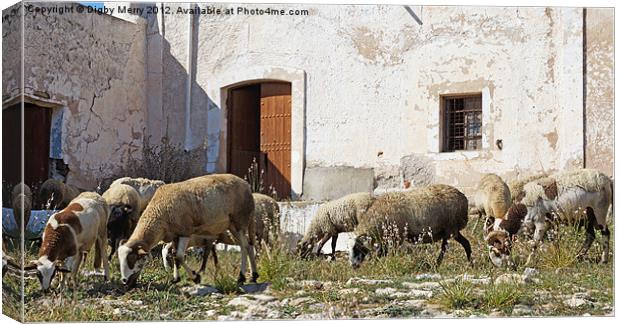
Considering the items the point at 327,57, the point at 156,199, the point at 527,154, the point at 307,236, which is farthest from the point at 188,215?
the point at 527,154

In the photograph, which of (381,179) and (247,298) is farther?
(381,179)

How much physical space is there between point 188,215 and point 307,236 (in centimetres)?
129

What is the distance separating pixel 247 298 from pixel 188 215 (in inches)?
37.7

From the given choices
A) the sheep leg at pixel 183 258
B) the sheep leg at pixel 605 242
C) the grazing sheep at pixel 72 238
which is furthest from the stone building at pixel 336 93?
the sheep leg at pixel 183 258

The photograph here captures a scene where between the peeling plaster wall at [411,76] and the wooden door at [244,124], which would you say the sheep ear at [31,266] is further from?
the wooden door at [244,124]

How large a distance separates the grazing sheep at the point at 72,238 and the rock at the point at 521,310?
12.6 feet

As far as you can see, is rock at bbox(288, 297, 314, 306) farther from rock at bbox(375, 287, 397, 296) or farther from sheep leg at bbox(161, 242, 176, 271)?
sheep leg at bbox(161, 242, 176, 271)

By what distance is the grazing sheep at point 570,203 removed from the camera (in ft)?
38.7

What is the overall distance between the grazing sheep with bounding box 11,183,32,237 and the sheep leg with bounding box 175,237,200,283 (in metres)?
1.41

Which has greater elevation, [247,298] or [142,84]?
[142,84]

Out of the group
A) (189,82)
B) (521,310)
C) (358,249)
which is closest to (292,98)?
(189,82)

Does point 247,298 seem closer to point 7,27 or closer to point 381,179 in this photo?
point 381,179

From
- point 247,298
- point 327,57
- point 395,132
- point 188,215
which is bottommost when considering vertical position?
point 247,298

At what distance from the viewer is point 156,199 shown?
11266 mm
